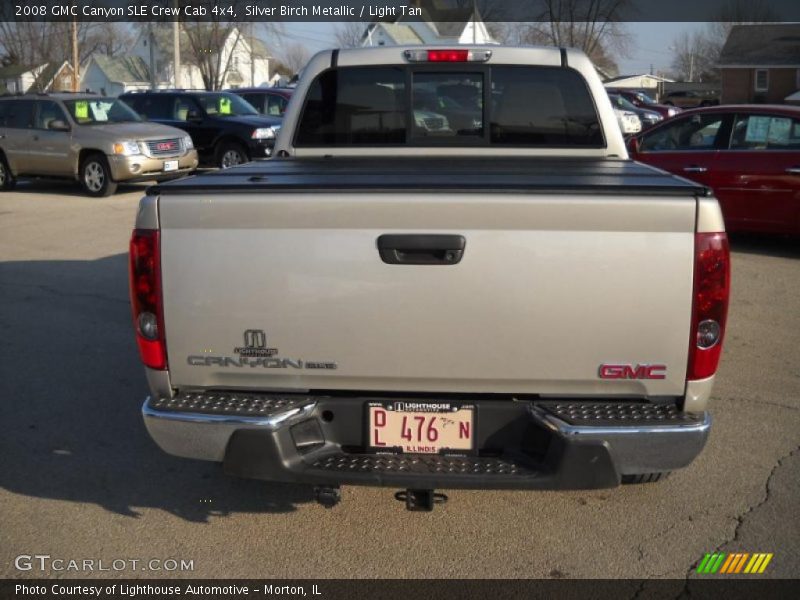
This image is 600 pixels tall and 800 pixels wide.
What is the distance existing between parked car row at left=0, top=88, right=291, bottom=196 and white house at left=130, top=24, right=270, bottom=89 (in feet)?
104

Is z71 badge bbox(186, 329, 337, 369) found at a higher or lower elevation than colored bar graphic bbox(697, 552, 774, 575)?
higher

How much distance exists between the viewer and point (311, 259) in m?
3.16

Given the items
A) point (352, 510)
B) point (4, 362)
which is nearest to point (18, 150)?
point (4, 362)

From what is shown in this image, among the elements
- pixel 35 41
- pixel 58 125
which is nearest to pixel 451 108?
pixel 58 125

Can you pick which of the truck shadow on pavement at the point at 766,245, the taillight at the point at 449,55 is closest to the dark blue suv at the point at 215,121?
the truck shadow on pavement at the point at 766,245

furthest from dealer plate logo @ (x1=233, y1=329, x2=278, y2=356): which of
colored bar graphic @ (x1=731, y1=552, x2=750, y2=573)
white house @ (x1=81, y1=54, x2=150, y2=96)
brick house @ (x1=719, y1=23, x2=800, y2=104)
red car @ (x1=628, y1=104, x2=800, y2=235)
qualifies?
white house @ (x1=81, y1=54, x2=150, y2=96)

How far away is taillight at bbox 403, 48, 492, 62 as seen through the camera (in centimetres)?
500

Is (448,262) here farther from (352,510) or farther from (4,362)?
(4,362)

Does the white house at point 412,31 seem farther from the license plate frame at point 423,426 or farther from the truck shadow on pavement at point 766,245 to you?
the license plate frame at point 423,426

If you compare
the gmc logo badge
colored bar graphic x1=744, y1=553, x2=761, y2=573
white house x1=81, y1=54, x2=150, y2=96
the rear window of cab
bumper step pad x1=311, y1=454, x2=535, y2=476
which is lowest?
colored bar graphic x1=744, y1=553, x2=761, y2=573

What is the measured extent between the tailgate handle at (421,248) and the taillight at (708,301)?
84 cm

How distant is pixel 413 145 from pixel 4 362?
3.51 metres

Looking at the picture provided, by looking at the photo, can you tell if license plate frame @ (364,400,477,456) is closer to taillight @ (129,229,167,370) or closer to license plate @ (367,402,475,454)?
license plate @ (367,402,475,454)

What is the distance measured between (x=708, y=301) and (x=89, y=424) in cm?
368
